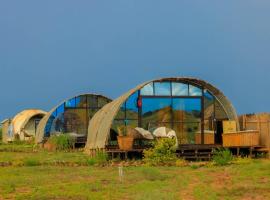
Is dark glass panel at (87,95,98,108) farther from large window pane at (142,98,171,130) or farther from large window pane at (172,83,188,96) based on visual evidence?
large window pane at (172,83,188,96)

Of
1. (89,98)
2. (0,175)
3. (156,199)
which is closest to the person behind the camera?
(156,199)

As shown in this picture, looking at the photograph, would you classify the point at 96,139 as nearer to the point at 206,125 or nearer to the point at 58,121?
the point at 206,125

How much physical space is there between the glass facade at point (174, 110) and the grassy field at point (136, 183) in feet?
20.6

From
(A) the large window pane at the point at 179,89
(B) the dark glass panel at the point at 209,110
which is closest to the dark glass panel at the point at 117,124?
(A) the large window pane at the point at 179,89

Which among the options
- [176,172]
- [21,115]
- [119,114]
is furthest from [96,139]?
[21,115]

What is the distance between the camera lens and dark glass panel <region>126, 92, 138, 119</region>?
24.3 metres

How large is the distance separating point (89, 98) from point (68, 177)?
22139 mm

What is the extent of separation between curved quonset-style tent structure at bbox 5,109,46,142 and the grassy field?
30.6m

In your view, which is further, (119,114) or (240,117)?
(240,117)

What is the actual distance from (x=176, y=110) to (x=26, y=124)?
27.1 metres

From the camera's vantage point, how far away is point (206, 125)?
25.2 m

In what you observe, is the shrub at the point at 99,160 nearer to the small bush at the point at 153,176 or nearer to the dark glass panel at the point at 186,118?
the small bush at the point at 153,176

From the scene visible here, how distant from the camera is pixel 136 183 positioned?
13523mm

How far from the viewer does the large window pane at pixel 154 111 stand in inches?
963
